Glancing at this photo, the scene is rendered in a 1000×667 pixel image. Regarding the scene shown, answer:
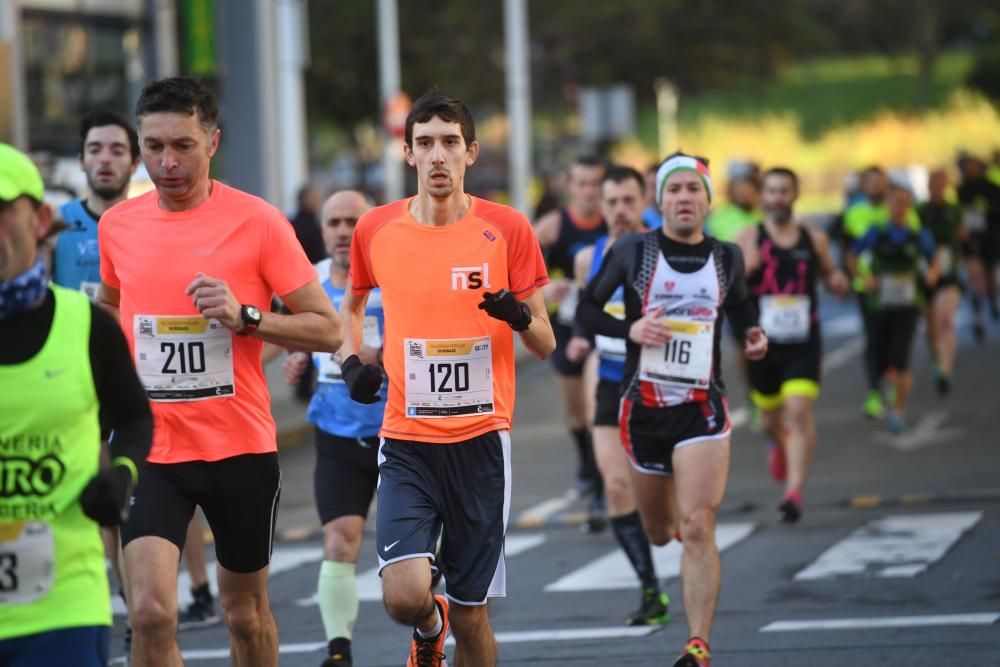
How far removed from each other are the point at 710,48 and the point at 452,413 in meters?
57.3

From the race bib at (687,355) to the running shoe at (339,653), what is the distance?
5.61 feet

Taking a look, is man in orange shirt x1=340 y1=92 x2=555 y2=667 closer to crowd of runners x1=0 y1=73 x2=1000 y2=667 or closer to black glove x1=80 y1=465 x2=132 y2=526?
crowd of runners x1=0 y1=73 x2=1000 y2=667

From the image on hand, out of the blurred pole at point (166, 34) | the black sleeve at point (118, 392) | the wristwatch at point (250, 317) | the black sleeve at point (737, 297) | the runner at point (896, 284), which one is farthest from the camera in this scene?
the blurred pole at point (166, 34)

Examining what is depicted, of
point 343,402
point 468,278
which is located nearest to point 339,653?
point 343,402

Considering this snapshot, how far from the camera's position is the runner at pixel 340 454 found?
26.8 feet

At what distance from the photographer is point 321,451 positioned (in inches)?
340

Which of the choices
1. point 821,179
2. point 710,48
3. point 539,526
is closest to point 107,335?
point 539,526

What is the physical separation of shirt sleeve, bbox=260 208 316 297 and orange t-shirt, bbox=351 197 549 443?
411mm

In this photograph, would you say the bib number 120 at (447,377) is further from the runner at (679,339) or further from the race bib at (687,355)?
the race bib at (687,355)

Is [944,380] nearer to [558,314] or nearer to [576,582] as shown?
[558,314]

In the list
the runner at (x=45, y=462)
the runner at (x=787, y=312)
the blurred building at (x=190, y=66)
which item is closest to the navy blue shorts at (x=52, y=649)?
the runner at (x=45, y=462)

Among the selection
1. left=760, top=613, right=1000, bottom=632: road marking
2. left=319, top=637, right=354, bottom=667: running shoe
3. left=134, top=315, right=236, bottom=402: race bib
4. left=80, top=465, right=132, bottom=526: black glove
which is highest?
left=134, top=315, right=236, bottom=402: race bib

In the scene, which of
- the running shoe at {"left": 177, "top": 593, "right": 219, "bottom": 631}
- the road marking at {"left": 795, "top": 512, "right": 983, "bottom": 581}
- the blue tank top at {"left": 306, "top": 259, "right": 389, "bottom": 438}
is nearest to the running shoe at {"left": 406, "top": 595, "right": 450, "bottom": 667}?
the blue tank top at {"left": 306, "top": 259, "right": 389, "bottom": 438}

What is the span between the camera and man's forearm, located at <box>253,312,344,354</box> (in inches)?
249
